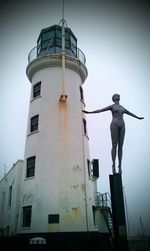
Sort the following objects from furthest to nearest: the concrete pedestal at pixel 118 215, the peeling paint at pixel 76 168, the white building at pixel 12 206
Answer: the white building at pixel 12 206
the peeling paint at pixel 76 168
the concrete pedestal at pixel 118 215

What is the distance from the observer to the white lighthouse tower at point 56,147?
17703 millimetres

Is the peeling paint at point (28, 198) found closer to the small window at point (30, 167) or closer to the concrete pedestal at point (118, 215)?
the small window at point (30, 167)

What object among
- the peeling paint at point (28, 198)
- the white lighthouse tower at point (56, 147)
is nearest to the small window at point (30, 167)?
the white lighthouse tower at point (56, 147)

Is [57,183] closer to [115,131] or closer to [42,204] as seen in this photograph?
[42,204]

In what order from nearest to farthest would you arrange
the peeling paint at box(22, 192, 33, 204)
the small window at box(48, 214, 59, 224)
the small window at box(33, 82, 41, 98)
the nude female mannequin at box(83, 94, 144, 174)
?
the nude female mannequin at box(83, 94, 144, 174) < the small window at box(48, 214, 59, 224) < the peeling paint at box(22, 192, 33, 204) < the small window at box(33, 82, 41, 98)

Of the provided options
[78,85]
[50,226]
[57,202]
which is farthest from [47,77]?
[50,226]

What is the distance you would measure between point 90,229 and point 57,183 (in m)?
3.94

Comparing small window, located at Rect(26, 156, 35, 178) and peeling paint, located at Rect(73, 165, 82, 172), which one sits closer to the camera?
peeling paint, located at Rect(73, 165, 82, 172)

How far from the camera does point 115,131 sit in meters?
9.46

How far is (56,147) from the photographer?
19562 millimetres

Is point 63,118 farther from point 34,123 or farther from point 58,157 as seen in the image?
point 58,157

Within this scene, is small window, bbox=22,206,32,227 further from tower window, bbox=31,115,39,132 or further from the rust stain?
tower window, bbox=31,115,39,132

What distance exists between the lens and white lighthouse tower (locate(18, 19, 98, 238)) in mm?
17703

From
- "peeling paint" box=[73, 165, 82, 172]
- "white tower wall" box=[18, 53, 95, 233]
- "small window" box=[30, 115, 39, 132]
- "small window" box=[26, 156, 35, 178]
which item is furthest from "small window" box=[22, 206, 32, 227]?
"small window" box=[30, 115, 39, 132]
